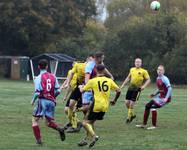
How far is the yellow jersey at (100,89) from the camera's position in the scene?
13180 millimetres

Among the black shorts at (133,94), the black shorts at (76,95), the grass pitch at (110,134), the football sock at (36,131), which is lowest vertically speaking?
the grass pitch at (110,134)

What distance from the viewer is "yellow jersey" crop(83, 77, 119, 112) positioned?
13.2 m

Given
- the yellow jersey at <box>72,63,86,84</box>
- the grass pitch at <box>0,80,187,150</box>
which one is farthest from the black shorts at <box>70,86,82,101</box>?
the grass pitch at <box>0,80,187,150</box>

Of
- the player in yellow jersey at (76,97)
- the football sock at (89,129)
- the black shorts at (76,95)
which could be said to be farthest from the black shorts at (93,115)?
the black shorts at (76,95)

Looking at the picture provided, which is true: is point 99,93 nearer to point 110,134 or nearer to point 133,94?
point 110,134

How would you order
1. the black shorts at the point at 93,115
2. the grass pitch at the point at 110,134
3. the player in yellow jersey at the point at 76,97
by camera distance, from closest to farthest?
1. the black shorts at the point at 93,115
2. the grass pitch at the point at 110,134
3. the player in yellow jersey at the point at 76,97

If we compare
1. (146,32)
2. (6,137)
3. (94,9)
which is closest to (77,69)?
(6,137)

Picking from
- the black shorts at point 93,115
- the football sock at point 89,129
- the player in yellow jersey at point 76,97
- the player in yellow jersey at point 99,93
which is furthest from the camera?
the player in yellow jersey at point 76,97

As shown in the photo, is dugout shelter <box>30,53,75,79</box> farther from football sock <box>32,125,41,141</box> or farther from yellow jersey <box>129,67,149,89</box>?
football sock <box>32,125,41,141</box>

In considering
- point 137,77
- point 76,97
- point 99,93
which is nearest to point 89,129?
point 99,93

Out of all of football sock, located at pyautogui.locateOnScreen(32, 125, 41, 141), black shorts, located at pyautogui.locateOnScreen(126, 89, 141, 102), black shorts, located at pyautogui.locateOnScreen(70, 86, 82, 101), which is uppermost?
black shorts, located at pyautogui.locateOnScreen(70, 86, 82, 101)

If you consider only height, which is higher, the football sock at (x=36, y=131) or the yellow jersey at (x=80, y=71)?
the yellow jersey at (x=80, y=71)

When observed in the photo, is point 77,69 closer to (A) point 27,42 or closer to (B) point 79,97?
(B) point 79,97

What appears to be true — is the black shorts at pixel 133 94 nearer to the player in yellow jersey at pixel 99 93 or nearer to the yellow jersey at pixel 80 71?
the yellow jersey at pixel 80 71
